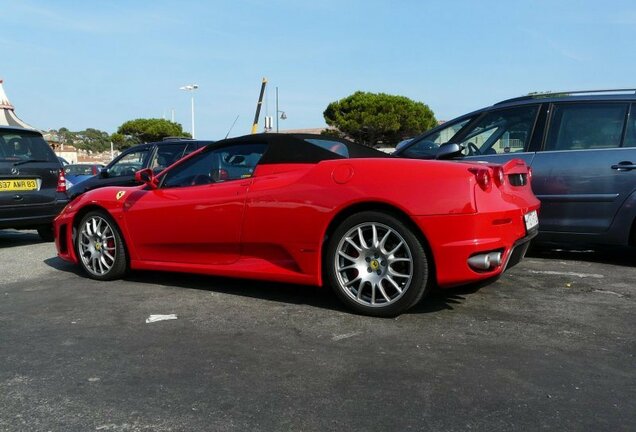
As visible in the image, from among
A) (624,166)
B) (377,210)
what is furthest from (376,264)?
(624,166)

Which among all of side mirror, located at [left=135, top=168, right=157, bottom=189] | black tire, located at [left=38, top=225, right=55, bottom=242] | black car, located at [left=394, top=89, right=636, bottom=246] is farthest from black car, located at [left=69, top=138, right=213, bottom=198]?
black car, located at [left=394, top=89, right=636, bottom=246]

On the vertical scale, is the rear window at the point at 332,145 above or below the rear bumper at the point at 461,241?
above

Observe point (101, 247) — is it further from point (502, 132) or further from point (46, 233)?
point (502, 132)

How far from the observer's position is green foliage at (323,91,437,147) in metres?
44.6

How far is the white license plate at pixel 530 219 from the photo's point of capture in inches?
169

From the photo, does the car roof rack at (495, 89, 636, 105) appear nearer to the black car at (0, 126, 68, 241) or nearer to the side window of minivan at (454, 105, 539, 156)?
the side window of minivan at (454, 105, 539, 156)

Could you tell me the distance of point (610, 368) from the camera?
3.14 metres

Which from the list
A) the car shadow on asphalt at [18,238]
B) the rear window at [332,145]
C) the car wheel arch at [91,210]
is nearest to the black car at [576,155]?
the rear window at [332,145]

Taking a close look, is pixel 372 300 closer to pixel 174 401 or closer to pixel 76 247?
→ pixel 174 401

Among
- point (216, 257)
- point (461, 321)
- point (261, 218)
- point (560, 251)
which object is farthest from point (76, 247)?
point (560, 251)

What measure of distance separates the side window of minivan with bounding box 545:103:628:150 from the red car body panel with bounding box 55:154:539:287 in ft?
5.20

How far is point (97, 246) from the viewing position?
5492mm

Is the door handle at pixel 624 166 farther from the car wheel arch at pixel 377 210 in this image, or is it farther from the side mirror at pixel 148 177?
the side mirror at pixel 148 177

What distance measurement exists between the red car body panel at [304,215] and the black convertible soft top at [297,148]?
0.27 ft
